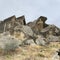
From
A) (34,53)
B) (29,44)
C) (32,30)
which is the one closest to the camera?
(34,53)

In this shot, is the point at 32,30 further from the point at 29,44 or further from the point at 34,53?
the point at 34,53

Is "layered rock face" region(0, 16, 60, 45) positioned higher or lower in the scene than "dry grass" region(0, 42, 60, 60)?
higher

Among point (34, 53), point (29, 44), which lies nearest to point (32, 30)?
point (29, 44)

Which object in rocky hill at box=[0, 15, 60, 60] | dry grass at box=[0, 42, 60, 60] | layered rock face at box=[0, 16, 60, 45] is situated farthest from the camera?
layered rock face at box=[0, 16, 60, 45]

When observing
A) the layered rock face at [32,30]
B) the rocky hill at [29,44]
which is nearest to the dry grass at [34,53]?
the rocky hill at [29,44]

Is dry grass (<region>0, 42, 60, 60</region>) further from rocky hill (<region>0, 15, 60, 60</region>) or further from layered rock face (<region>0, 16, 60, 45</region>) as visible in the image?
layered rock face (<region>0, 16, 60, 45</region>)

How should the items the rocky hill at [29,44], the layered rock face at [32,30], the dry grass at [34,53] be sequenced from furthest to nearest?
the layered rock face at [32,30]
the rocky hill at [29,44]
the dry grass at [34,53]

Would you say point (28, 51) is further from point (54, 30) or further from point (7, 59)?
point (54, 30)

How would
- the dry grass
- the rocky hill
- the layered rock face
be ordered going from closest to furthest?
the dry grass < the rocky hill < the layered rock face

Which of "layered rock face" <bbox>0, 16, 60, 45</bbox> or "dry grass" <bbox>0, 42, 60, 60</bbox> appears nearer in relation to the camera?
"dry grass" <bbox>0, 42, 60, 60</bbox>

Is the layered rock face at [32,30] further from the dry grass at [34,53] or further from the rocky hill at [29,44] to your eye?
the dry grass at [34,53]

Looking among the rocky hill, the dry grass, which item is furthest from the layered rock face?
the dry grass

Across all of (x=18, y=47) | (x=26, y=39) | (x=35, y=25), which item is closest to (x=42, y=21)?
(x=35, y=25)

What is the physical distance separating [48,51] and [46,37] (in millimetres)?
8807
